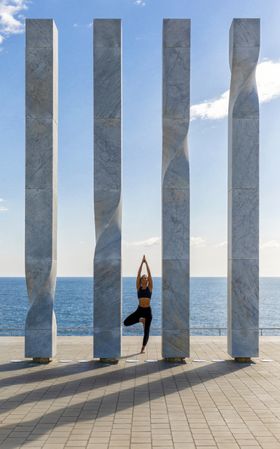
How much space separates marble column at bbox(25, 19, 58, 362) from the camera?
46.8 ft

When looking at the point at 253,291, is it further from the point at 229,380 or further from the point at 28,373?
the point at 28,373

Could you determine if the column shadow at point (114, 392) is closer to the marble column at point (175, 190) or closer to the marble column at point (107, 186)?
the marble column at point (175, 190)

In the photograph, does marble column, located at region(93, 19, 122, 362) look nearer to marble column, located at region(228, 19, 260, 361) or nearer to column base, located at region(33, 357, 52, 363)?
column base, located at region(33, 357, 52, 363)

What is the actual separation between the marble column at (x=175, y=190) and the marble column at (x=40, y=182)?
3.13 metres

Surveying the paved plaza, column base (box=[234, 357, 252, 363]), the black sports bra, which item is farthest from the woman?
column base (box=[234, 357, 252, 363])

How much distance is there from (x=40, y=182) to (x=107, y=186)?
1888 millimetres

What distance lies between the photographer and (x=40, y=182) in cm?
1438

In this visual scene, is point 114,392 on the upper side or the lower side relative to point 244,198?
lower

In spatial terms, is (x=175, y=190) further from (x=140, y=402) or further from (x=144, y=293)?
(x=140, y=402)

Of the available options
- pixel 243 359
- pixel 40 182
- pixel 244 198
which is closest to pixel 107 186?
pixel 40 182

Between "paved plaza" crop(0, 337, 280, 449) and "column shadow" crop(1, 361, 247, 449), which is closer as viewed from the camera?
"paved plaza" crop(0, 337, 280, 449)

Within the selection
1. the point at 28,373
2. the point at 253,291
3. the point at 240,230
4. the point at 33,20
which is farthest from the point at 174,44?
the point at 28,373

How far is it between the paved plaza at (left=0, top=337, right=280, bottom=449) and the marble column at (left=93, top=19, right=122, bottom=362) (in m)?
1.15

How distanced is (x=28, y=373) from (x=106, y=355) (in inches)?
86.6
